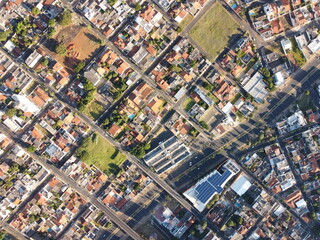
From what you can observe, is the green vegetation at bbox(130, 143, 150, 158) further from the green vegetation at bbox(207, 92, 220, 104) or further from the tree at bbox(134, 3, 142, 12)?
the tree at bbox(134, 3, 142, 12)

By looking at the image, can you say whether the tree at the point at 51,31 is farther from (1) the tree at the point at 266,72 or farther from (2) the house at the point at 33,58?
(1) the tree at the point at 266,72

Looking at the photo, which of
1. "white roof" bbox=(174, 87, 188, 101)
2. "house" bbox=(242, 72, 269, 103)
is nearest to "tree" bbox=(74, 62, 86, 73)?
"white roof" bbox=(174, 87, 188, 101)

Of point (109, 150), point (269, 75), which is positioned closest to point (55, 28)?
point (109, 150)

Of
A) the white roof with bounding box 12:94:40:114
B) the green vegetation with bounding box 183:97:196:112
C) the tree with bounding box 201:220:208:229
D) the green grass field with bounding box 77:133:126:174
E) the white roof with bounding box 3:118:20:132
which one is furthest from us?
the green vegetation with bounding box 183:97:196:112


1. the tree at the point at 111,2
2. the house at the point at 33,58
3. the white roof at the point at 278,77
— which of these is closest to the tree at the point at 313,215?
the white roof at the point at 278,77

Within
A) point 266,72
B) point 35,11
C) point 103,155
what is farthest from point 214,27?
point 35,11

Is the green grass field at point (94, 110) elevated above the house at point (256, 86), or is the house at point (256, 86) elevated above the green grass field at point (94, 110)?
the house at point (256, 86)

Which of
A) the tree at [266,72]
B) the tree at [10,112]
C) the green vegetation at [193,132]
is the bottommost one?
the tree at [10,112]
